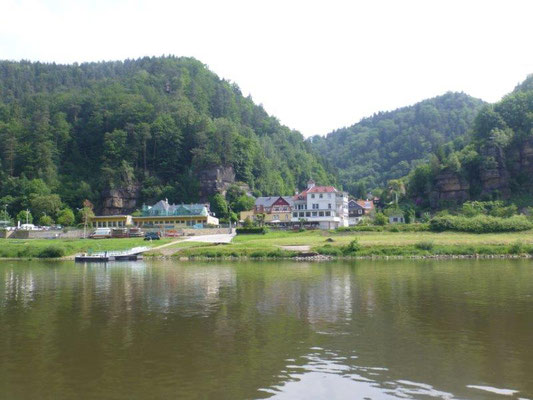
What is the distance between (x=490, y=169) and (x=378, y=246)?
55.8 metres

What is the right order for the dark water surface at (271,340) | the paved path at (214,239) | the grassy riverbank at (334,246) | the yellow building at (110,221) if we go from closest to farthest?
1. the dark water surface at (271,340)
2. the grassy riverbank at (334,246)
3. the paved path at (214,239)
4. the yellow building at (110,221)

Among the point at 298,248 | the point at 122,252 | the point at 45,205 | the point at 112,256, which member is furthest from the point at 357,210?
the point at 112,256

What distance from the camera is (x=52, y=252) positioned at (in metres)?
67.7

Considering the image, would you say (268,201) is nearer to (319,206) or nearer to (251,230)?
(319,206)

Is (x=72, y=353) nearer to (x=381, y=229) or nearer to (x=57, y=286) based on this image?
(x=57, y=286)

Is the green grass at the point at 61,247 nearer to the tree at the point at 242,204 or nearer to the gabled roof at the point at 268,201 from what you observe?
the tree at the point at 242,204

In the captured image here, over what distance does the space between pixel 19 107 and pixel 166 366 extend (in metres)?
149

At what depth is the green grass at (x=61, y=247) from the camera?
6794 cm

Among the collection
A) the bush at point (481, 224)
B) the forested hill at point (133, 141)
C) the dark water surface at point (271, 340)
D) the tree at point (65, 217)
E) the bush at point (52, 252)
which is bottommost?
the dark water surface at point (271, 340)

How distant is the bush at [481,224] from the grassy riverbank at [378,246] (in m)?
1.97

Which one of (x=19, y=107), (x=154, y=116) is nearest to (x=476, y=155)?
(x=154, y=116)

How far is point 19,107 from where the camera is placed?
143625 millimetres

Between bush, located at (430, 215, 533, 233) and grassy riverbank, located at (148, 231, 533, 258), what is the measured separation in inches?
77.5

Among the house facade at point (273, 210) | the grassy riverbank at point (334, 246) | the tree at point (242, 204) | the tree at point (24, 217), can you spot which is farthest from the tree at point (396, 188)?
the tree at point (24, 217)
